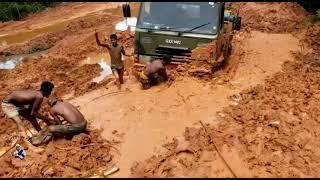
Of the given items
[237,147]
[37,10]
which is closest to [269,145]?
[237,147]

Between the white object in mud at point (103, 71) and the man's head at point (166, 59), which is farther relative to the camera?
the white object in mud at point (103, 71)

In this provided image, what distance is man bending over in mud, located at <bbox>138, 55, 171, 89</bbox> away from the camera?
380 inches

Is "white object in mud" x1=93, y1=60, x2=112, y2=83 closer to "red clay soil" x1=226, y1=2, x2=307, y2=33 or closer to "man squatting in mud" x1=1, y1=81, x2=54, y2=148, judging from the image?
"man squatting in mud" x1=1, y1=81, x2=54, y2=148

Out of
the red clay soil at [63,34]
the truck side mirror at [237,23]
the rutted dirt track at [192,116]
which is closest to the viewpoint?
the rutted dirt track at [192,116]

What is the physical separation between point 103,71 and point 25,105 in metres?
4.35

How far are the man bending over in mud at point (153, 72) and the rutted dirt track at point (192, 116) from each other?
0.70 ft

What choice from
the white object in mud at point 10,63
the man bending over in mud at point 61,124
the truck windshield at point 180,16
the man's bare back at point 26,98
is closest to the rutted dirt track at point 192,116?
the man bending over in mud at point 61,124

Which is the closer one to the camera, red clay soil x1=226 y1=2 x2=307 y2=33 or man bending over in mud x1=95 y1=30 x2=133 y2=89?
man bending over in mud x1=95 y1=30 x2=133 y2=89

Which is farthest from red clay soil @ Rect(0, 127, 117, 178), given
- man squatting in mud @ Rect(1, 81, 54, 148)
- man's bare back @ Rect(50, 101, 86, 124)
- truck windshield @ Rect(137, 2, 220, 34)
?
truck windshield @ Rect(137, 2, 220, 34)

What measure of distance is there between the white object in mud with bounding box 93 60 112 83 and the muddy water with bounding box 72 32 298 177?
1107 millimetres

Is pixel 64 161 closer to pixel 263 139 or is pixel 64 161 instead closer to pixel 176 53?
pixel 263 139

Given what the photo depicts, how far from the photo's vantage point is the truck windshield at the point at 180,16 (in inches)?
395

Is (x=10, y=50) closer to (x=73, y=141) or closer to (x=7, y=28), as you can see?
(x=7, y=28)

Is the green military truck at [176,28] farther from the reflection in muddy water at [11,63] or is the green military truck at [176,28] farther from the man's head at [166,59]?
the reflection in muddy water at [11,63]
